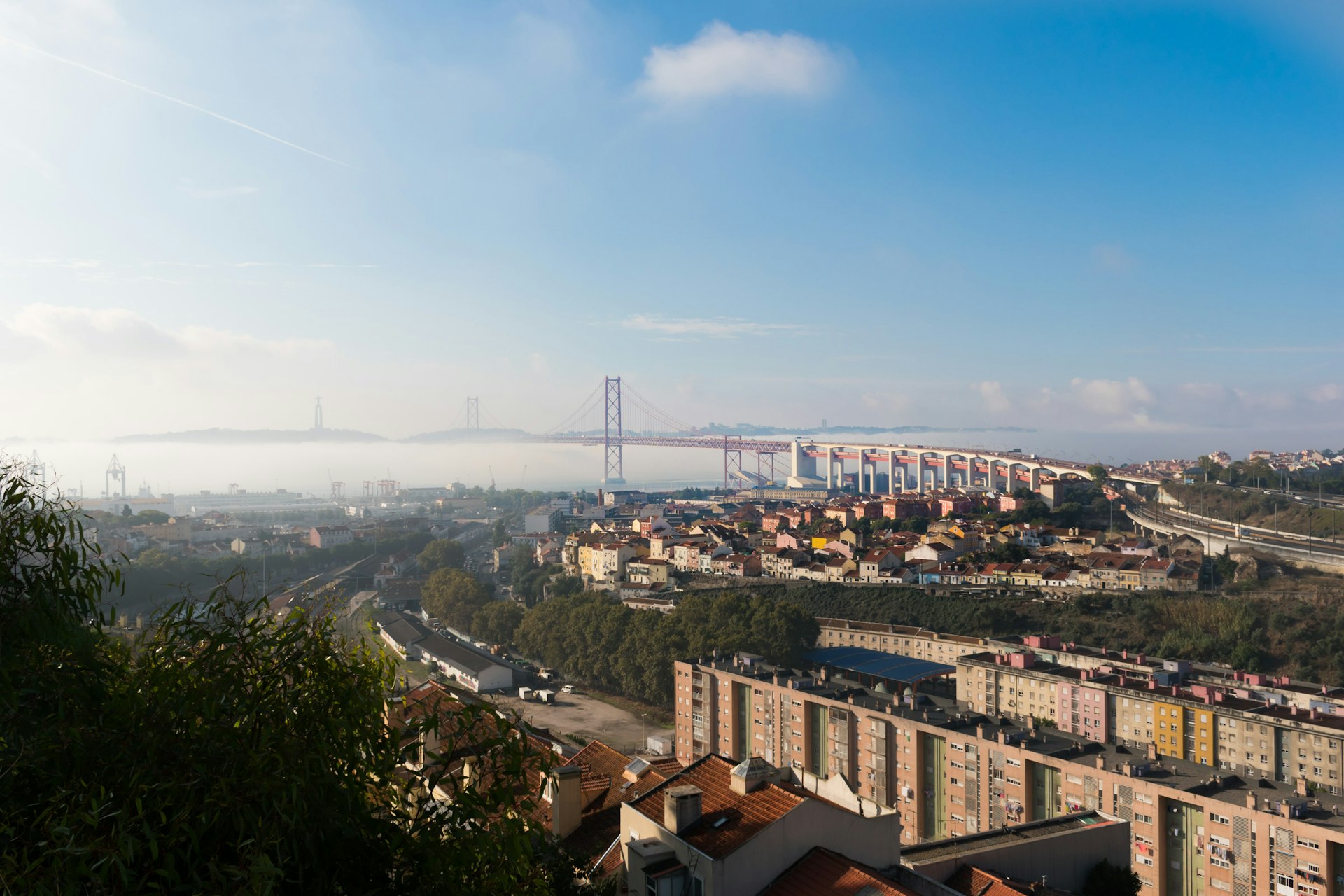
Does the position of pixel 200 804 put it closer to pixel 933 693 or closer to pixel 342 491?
pixel 933 693

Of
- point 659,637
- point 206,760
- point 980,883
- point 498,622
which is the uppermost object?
point 206,760

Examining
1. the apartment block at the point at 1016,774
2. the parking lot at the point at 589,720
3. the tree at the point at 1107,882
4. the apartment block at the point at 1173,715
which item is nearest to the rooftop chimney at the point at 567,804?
the apartment block at the point at 1016,774

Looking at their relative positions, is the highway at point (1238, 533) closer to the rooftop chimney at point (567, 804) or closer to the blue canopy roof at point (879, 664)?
the blue canopy roof at point (879, 664)

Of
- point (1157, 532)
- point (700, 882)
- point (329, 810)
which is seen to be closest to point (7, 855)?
point (329, 810)

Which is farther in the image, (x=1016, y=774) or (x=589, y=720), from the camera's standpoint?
(x=589, y=720)

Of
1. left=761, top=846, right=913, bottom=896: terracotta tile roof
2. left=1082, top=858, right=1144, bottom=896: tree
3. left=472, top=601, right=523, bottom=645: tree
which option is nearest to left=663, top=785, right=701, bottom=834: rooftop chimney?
left=761, top=846, right=913, bottom=896: terracotta tile roof

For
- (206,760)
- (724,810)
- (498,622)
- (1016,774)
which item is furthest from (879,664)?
(206,760)

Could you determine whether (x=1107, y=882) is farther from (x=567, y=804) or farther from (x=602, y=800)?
(x=567, y=804)

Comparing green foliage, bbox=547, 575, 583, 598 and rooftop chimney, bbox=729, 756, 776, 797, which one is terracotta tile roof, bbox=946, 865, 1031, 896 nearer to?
rooftop chimney, bbox=729, 756, 776, 797
